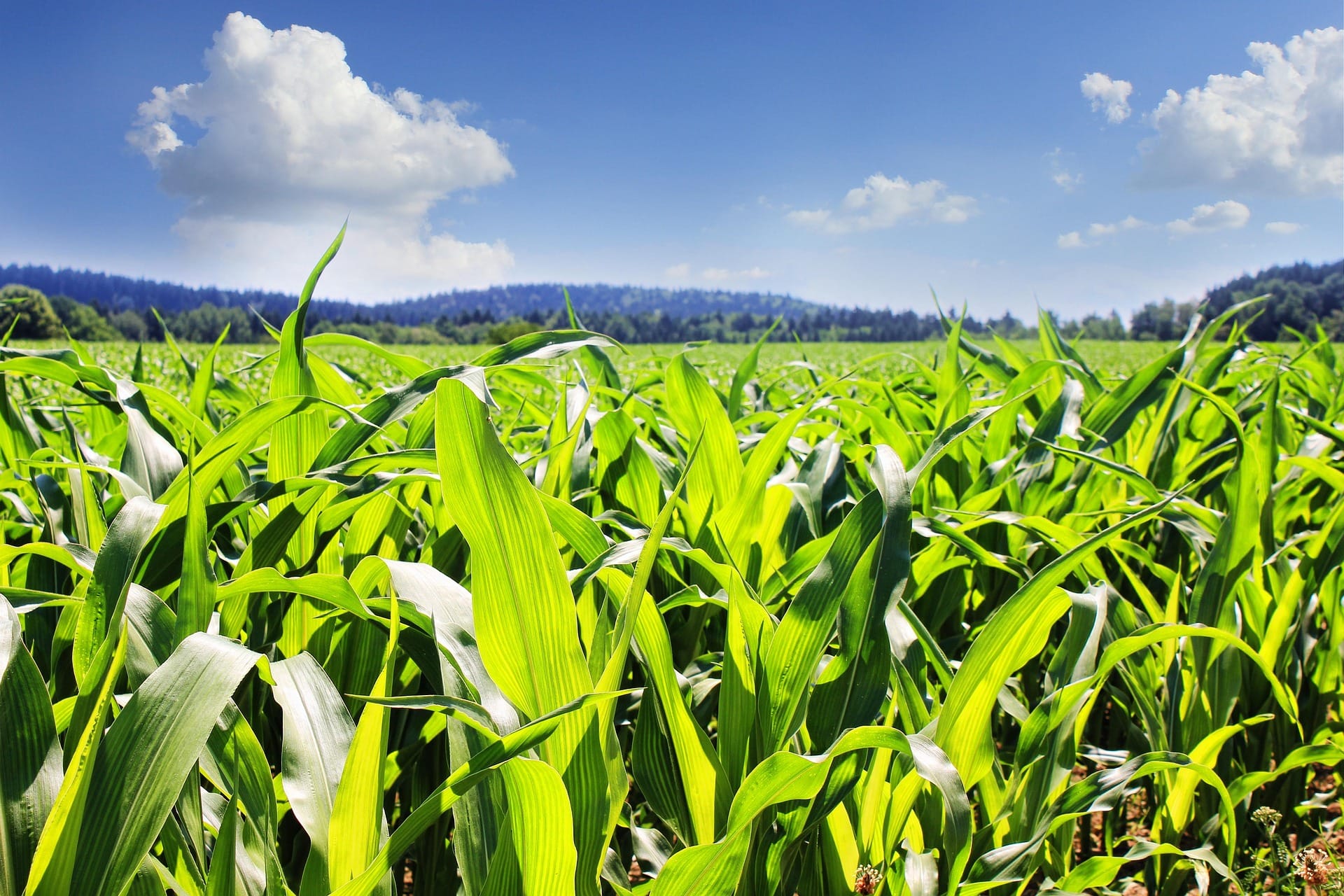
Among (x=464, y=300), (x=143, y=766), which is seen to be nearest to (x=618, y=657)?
(x=143, y=766)

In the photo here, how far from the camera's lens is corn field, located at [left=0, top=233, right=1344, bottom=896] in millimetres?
477

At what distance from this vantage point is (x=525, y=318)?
3140 inches

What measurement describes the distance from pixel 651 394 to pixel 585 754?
184 centimetres

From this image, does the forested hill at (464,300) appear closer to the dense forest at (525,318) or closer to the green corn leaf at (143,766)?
the dense forest at (525,318)

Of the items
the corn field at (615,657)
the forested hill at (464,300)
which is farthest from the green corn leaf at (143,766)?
the forested hill at (464,300)

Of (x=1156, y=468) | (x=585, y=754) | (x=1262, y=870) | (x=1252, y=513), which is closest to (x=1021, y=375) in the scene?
(x=1156, y=468)

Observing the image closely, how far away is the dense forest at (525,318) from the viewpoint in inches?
456

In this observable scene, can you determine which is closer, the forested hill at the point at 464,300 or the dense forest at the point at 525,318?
the dense forest at the point at 525,318

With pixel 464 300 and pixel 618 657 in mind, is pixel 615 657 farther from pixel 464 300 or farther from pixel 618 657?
pixel 464 300

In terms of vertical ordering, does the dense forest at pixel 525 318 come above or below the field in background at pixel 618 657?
above

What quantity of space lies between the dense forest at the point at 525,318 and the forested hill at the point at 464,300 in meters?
0.41

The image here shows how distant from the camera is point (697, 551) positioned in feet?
2.26

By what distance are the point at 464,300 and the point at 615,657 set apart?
164m

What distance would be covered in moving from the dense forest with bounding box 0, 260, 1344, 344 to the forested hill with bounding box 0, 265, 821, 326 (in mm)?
→ 409
